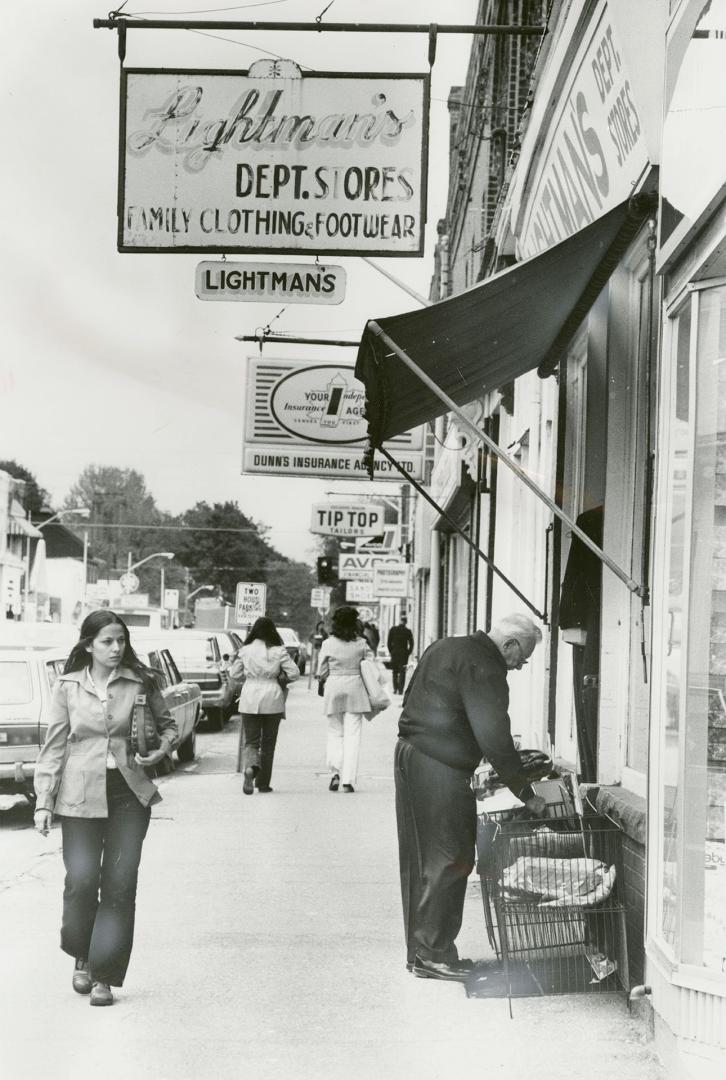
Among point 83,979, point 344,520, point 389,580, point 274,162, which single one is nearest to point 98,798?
point 83,979

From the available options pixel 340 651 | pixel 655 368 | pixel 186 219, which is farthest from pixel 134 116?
pixel 340 651

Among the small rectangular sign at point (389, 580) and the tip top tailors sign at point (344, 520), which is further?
the small rectangular sign at point (389, 580)

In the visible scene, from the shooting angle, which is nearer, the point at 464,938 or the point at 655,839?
the point at 655,839

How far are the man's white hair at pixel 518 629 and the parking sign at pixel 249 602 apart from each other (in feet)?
92.8

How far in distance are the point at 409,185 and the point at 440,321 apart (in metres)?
2.13

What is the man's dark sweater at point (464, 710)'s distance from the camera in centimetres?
647

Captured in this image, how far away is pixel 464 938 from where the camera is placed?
7.74 metres

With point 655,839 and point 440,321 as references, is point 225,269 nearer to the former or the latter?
point 440,321

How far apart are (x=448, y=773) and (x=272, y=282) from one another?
3.36m

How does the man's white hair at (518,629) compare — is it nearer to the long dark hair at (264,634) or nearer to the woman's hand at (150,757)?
the woman's hand at (150,757)

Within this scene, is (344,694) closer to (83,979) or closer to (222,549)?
(83,979)

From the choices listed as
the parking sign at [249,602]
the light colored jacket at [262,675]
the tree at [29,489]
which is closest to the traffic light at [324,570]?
the parking sign at [249,602]

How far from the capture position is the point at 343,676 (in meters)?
13.9

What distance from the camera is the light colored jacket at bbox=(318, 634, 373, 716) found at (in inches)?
540
